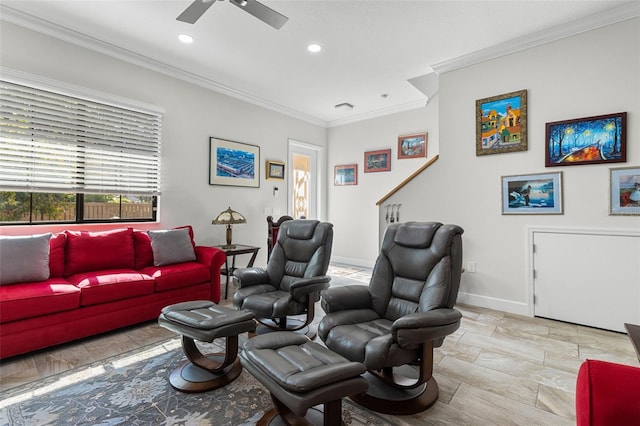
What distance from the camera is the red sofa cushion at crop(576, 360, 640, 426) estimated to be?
912 mm

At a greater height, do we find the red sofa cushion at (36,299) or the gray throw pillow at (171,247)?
the gray throw pillow at (171,247)

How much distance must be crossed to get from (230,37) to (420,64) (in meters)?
2.29

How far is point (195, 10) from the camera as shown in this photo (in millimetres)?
2332

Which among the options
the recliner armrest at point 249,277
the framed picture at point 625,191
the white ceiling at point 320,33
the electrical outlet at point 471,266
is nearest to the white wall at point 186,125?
the white ceiling at point 320,33

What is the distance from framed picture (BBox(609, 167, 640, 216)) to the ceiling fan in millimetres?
3307

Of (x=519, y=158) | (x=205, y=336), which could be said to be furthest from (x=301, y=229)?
(x=519, y=158)

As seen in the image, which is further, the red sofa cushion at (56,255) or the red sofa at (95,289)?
the red sofa cushion at (56,255)

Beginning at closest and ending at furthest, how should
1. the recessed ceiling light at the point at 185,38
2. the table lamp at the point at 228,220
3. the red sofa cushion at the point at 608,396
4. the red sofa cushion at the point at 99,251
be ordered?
the red sofa cushion at the point at 608,396 → the red sofa cushion at the point at 99,251 → the recessed ceiling light at the point at 185,38 → the table lamp at the point at 228,220

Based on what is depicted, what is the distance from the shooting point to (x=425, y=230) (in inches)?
89.3

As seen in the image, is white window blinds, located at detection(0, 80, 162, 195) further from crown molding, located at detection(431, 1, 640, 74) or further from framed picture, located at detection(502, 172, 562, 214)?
framed picture, located at detection(502, 172, 562, 214)

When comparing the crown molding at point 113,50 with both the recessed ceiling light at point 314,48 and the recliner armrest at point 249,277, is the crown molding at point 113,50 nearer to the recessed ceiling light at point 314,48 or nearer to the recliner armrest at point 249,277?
the recessed ceiling light at point 314,48

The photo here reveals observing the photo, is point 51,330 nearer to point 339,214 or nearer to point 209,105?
point 209,105

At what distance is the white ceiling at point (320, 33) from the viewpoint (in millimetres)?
2779

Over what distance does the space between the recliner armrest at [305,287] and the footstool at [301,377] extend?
2.45 ft
